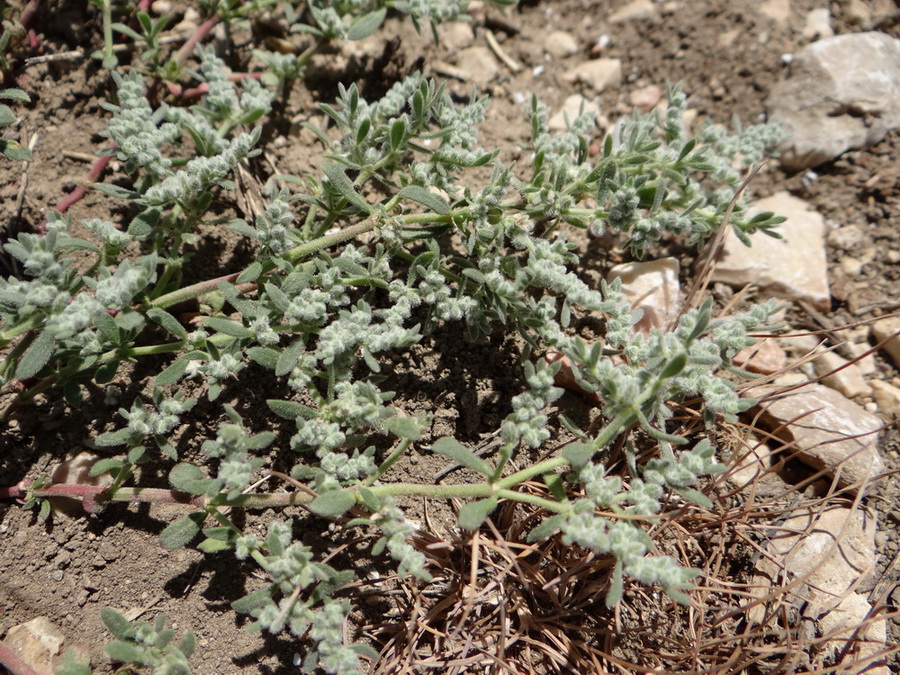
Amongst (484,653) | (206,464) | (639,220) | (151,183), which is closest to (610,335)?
(639,220)

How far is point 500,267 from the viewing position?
3.26 meters

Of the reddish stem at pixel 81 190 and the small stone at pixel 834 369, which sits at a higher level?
the reddish stem at pixel 81 190

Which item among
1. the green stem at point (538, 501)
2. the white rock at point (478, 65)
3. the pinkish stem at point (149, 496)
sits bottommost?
the pinkish stem at point (149, 496)

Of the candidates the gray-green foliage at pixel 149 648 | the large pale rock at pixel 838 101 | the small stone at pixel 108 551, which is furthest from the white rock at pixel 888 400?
the small stone at pixel 108 551

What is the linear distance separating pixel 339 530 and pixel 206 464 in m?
0.70

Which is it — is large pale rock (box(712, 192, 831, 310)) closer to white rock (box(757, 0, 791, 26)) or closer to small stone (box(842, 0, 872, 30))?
white rock (box(757, 0, 791, 26))

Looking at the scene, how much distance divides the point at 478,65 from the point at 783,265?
215 cm

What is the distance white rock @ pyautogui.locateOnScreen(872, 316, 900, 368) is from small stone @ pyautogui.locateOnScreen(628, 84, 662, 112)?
1.80 m

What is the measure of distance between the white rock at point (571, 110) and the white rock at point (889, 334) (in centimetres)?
197

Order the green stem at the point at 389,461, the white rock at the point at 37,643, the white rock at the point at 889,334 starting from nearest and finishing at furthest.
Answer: the green stem at the point at 389,461 < the white rock at the point at 37,643 < the white rock at the point at 889,334

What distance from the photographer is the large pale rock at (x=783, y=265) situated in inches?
150

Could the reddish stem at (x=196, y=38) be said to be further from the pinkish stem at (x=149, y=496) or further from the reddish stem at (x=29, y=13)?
the pinkish stem at (x=149, y=496)

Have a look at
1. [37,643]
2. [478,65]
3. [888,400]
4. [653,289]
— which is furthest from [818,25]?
[37,643]

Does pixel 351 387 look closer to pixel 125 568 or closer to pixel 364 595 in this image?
pixel 364 595
